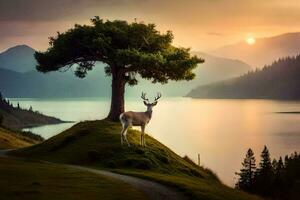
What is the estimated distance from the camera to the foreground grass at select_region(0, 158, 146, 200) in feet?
82.9

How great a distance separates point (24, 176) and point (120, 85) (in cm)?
2890

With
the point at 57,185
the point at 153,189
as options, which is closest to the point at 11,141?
the point at 57,185

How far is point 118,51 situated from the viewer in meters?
53.8

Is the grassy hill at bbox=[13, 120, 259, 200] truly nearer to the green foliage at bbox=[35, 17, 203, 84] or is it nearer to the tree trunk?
the tree trunk

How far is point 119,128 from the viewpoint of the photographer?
53.7 m

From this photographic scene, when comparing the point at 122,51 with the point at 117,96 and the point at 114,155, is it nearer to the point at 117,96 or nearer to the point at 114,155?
the point at 117,96

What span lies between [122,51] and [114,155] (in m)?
14.0

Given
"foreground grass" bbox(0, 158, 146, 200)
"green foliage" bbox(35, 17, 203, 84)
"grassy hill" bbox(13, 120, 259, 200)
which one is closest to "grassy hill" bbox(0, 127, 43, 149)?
"green foliage" bbox(35, 17, 203, 84)

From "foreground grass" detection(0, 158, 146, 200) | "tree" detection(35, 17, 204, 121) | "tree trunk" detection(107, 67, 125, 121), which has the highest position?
"tree" detection(35, 17, 204, 121)

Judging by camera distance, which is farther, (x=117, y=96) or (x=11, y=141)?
(x=11, y=141)

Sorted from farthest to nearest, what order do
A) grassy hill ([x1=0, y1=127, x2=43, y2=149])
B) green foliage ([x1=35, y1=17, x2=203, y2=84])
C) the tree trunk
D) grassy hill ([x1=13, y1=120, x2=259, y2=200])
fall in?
1. grassy hill ([x1=0, y1=127, x2=43, y2=149])
2. the tree trunk
3. green foliage ([x1=35, y1=17, x2=203, y2=84])
4. grassy hill ([x1=13, y1=120, x2=259, y2=200])

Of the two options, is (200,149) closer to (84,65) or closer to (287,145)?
(287,145)

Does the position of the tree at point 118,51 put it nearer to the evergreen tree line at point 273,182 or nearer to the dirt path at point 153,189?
the dirt path at point 153,189

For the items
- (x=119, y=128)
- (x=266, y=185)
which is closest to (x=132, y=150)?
(x=119, y=128)
